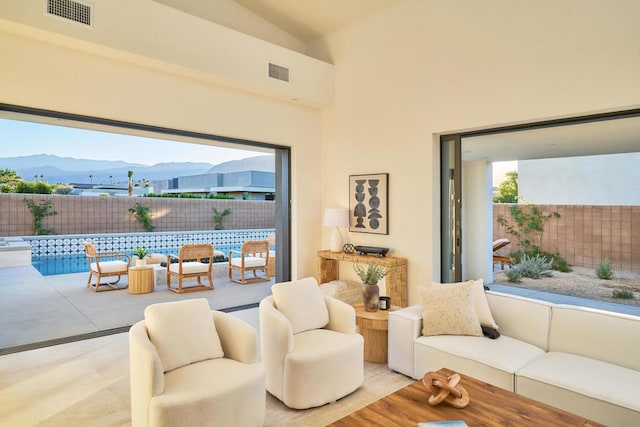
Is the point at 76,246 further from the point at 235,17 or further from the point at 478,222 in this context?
the point at 478,222

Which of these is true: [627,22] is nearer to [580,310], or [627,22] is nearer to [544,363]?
[580,310]

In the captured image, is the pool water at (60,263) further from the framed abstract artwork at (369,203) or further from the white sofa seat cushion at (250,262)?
the framed abstract artwork at (369,203)

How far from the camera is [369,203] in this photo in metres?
5.36

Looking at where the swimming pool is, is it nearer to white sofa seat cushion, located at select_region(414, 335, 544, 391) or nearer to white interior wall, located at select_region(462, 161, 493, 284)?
white interior wall, located at select_region(462, 161, 493, 284)

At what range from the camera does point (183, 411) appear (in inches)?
80.4

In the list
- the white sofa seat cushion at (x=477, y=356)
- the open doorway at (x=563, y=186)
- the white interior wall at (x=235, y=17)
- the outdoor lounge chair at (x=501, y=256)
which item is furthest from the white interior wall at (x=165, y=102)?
the white sofa seat cushion at (x=477, y=356)

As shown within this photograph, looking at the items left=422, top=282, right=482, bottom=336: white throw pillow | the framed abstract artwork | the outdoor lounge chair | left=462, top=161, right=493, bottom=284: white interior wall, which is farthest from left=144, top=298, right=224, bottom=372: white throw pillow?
the outdoor lounge chair

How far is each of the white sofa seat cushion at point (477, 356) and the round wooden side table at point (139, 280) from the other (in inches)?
192

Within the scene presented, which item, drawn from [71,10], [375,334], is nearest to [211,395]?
[375,334]

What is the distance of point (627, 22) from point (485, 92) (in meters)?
1.26

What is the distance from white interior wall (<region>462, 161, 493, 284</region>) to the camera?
5195 mm

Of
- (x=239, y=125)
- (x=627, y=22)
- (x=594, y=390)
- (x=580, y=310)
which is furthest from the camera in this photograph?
(x=239, y=125)

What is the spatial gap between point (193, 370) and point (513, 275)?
4.52 m

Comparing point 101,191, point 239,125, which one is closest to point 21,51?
point 239,125
